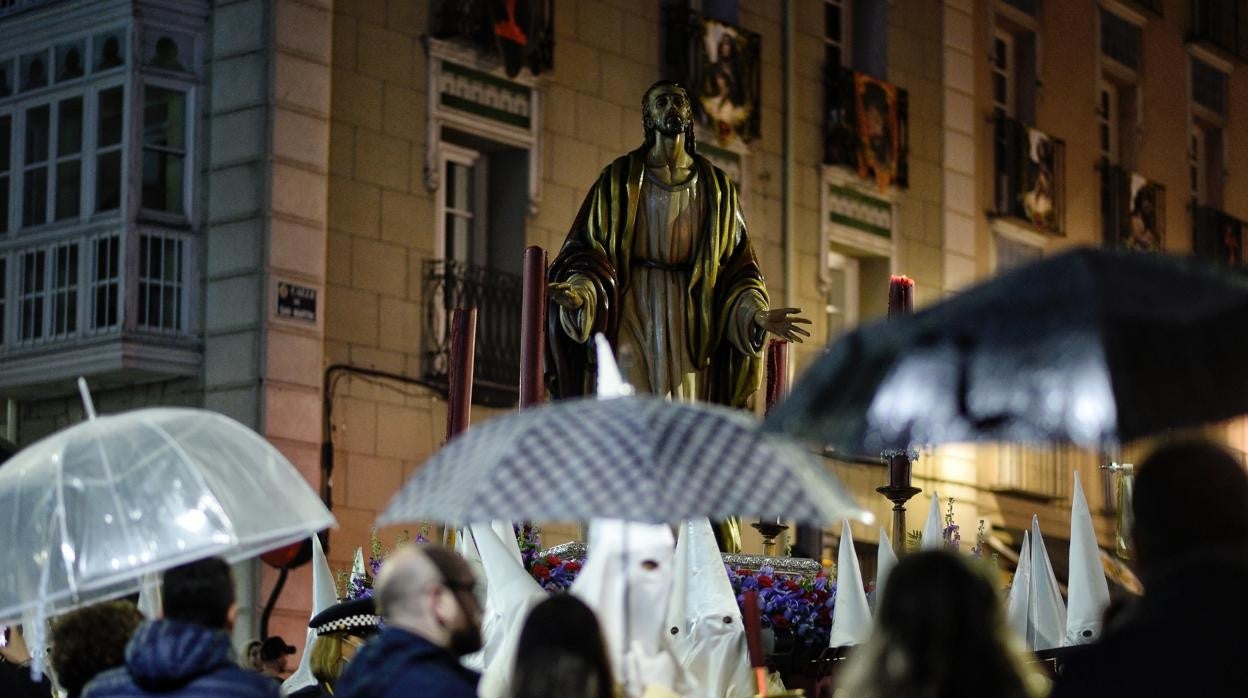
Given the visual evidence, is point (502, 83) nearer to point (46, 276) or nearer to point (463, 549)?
point (46, 276)

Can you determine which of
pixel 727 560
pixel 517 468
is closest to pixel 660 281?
pixel 727 560

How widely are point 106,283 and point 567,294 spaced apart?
9.85 m

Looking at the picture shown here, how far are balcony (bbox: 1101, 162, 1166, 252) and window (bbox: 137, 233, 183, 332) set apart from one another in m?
12.4

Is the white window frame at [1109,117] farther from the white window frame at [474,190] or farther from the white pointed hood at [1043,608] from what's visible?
the white pointed hood at [1043,608]

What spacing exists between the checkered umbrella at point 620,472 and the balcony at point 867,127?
63.1 ft

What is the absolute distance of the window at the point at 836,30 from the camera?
1001 inches

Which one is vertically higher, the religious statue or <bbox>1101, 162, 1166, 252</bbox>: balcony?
<bbox>1101, 162, 1166, 252</bbox>: balcony

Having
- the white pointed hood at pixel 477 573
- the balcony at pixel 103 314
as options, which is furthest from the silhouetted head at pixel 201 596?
the balcony at pixel 103 314

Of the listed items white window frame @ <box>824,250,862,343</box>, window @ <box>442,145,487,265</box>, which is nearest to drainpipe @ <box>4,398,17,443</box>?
window @ <box>442,145,487,265</box>

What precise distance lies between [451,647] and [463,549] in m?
3.36

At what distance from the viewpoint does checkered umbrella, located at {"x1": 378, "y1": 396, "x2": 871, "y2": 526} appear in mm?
5355

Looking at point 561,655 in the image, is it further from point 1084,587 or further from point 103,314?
point 103,314

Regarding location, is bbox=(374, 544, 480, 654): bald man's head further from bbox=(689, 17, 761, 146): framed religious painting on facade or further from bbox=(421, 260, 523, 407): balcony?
bbox=(689, 17, 761, 146): framed religious painting on facade

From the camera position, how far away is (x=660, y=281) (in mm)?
10656
